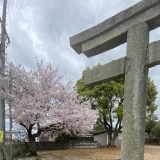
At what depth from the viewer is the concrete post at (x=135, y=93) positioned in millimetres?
2115

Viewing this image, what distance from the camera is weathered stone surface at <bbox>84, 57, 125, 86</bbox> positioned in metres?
2.44

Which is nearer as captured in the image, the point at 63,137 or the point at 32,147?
the point at 32,147

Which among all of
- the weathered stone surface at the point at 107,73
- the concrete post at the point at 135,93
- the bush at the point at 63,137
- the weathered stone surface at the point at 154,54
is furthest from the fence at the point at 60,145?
the weathered stone surface at the point at 154,54

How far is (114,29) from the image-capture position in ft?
8.46

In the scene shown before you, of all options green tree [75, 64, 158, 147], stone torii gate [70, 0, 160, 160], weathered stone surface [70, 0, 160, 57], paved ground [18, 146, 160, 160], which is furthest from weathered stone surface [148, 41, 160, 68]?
green tree [75, 64, 158, 147]

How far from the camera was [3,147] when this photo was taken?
762 cm

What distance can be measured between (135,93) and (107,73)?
0.49m

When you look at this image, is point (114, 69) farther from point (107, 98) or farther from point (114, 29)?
point (107, 98)

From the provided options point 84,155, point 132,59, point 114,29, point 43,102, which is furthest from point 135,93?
point 84,155

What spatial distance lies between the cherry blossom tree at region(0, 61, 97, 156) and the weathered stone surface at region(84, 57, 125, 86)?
24.8 feet

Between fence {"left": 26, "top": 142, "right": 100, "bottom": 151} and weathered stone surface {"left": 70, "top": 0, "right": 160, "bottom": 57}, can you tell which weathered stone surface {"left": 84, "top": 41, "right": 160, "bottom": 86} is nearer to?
weathered stone surface {"left": 70, "top": 0, "right": 160, "bottom": 57}

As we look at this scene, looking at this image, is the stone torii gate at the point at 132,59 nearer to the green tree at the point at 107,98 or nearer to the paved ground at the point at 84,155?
the paved ground at the point at 84,155

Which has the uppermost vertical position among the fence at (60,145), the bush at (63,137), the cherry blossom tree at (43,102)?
the cherry blossom tree at (43,102)

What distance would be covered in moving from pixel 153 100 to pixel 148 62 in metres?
20.4
